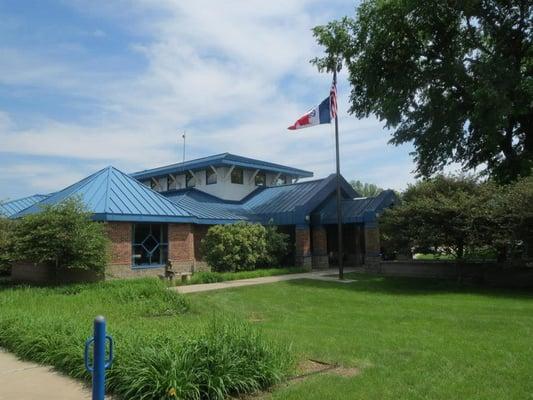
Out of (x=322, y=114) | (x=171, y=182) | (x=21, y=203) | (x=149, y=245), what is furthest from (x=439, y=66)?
(x=21, y=203)

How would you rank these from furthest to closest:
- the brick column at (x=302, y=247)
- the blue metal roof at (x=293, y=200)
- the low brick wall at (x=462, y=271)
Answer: the blue metal roof at (x=293, y=200), the brick column at (x=302, y=247), the low brick wall at (x=462, y=271)

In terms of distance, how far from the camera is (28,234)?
→ 17.2 meters

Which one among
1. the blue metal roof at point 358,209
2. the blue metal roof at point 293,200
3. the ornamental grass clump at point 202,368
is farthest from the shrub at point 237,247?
the ornamental grass clump at point 202,368

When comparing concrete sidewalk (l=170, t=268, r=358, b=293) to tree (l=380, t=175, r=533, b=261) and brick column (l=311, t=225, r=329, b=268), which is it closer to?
tree (l=380, t=175, r=533, b=261)

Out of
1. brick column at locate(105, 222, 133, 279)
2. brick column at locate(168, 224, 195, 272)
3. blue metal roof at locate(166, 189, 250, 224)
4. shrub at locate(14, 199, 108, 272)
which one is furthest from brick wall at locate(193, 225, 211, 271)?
shrub at locate(14, 199, 108, 272)

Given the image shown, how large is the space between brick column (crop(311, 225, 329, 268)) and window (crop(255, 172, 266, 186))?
660 centimetres

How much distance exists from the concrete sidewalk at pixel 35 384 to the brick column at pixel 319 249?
2059cm

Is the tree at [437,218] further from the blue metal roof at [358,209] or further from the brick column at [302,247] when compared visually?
the brick column at [302,247]

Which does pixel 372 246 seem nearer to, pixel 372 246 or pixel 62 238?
pixel 372 246

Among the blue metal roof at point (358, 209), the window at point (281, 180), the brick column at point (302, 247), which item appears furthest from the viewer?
the window at point (281, 180)

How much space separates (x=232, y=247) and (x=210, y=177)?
8968 mm

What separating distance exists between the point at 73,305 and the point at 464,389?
382 inches

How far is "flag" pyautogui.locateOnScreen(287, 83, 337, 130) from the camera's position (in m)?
21.7

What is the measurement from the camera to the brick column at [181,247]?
23.2 metres
